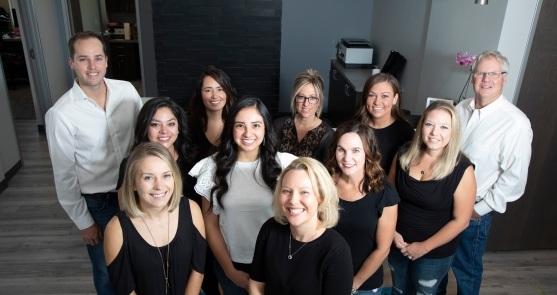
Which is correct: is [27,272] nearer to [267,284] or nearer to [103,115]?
[103,115]

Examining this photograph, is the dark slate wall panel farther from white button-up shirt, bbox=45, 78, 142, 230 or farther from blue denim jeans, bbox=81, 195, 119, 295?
blue denim jeans, bbox=81, 195, 119, 295

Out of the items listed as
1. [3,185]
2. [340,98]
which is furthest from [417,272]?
[3,185]

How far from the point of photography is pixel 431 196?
194 cm

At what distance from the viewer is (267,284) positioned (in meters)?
1.59

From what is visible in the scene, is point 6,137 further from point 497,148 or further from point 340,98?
point 497,148

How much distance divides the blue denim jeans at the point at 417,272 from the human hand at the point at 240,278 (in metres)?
0.77

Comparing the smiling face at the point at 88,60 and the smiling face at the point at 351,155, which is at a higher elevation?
the smiling face at the point at 88,60

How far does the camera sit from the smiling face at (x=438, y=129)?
1893mm

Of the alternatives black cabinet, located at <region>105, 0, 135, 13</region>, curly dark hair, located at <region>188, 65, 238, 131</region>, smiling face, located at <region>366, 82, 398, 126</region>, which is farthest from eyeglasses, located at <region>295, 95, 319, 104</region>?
black cabinet, located at <region>105, 0, 135, 13</region>

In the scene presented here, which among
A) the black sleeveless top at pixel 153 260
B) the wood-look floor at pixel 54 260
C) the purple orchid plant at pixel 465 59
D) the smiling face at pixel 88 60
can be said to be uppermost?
the smiling face at pixel 88 60

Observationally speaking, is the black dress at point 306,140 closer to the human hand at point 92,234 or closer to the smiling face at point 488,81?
the smiling face at point 488,81

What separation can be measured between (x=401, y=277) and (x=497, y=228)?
1.37 metres

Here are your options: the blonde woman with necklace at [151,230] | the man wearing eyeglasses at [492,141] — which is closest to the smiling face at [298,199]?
the blonde woman with necklace at [151,230]

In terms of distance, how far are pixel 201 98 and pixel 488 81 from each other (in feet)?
4.76
